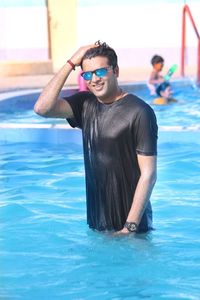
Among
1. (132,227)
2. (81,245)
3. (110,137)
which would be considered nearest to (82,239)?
(81,245)

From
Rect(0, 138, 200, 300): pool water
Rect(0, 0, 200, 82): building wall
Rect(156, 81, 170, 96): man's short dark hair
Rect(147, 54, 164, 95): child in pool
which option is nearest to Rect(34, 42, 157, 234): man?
Rect(0, 138, 200, 300): pool water

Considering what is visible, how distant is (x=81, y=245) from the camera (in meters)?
4.02

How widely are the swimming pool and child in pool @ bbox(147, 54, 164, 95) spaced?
437 cm

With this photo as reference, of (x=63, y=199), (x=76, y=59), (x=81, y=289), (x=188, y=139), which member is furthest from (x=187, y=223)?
(x=188, y=139)

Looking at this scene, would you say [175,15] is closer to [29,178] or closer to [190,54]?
[190,54]

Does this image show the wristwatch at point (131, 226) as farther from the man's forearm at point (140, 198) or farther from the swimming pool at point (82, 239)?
the swimming pool at point (82, 239)

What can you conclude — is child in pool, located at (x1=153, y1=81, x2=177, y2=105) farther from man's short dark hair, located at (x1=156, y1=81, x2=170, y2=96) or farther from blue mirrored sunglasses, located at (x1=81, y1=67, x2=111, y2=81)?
blue mirrored sunglasses, located at (x1=81, y1=67, x2=111, y2=81)

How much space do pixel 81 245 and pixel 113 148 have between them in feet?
2.88

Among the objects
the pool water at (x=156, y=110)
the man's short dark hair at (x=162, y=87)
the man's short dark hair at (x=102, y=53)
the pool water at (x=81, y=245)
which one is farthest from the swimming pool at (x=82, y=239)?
the man's short dark hair at (x=162, y=87)

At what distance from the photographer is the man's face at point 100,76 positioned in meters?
3.28

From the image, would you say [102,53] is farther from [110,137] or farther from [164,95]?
[164,95]

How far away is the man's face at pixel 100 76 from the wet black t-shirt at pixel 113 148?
0.12 m

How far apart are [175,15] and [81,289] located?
15.2m

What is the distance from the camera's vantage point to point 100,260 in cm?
372
